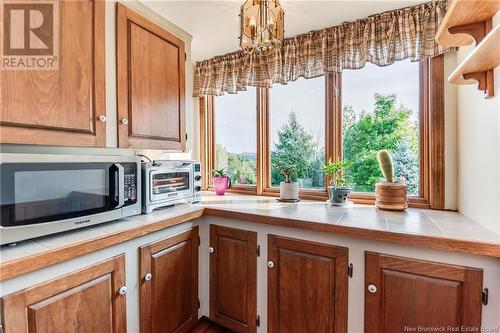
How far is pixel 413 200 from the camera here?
5.46 feet

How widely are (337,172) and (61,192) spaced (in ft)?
5.42

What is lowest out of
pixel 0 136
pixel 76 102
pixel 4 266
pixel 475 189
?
pixel 4 266

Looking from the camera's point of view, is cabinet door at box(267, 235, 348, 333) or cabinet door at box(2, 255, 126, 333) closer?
cabinet door at box(2, 255, 126, 333)

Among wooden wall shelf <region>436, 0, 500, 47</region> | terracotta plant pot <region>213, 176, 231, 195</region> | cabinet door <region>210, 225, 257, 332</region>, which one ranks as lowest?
cabinet door <region>210, 225, 257, 332</region>

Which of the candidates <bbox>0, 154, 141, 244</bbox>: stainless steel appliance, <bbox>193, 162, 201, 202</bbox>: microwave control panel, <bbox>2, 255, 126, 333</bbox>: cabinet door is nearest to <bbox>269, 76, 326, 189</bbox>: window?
<bbox>193, 162, 201, 202</bbox>: microwave control panel

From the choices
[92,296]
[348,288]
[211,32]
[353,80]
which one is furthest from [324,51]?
[92,296]

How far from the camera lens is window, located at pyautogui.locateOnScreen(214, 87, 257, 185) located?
7.73 feet

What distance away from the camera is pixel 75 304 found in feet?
3.31

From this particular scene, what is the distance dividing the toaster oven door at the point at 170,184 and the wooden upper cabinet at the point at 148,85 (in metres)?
0.20

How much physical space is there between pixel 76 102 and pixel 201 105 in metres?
1.52

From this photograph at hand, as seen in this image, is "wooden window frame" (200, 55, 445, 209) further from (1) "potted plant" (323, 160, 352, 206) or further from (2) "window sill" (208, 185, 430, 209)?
(1) "potted plant" (323, 160, 352, 206)

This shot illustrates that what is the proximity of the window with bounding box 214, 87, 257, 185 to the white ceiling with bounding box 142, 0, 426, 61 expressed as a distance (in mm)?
611

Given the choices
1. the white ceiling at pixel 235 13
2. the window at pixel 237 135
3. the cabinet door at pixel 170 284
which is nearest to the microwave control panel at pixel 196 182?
the cabinet door at pixel 170 284

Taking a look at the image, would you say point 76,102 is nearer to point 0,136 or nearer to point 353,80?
point 0,136
